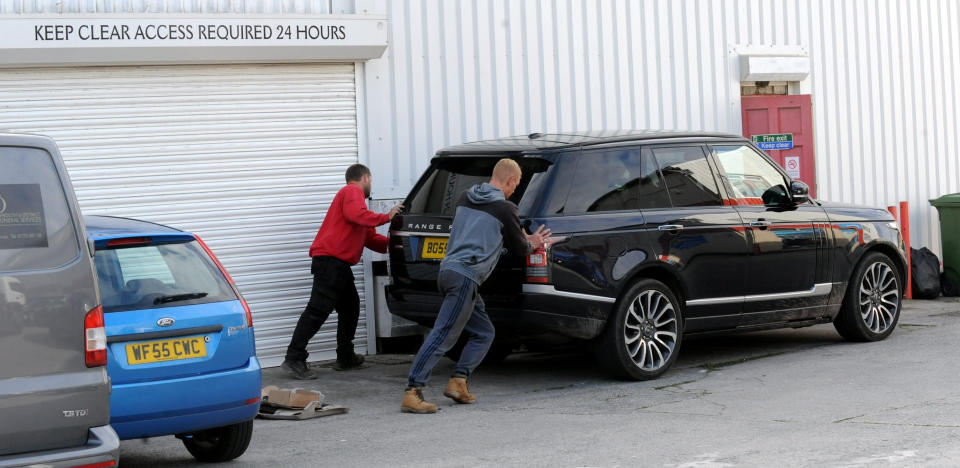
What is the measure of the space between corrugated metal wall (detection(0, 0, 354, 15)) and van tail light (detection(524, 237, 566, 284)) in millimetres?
3933

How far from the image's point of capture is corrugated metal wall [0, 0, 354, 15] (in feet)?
34.4

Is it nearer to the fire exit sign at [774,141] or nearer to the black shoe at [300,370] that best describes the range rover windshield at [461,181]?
the black shoe at [300,370]

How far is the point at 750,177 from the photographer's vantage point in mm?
10359

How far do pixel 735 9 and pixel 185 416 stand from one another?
9.75 meters

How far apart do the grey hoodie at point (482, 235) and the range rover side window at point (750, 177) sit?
7.81 ft

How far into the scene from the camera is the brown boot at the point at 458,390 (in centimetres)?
869

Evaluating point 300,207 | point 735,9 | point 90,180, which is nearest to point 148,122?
point 90,180

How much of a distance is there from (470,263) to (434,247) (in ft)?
3.12

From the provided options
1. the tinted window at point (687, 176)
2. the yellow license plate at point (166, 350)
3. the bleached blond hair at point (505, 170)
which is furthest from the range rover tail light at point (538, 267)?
the yellow license plate at point (166, 350)

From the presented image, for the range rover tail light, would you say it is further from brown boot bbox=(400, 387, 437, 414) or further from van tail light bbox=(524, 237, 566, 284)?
brown boot bbox=(400, 387, 437, 414)

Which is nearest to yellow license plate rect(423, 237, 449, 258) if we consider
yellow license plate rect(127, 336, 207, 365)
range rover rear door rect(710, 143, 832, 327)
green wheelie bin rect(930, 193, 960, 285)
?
range rover rear door rect(710, 143, 832, 327)

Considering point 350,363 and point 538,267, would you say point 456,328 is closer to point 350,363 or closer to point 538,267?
point 538,267

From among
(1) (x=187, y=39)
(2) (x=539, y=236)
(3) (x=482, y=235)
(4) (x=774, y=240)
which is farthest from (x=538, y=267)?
(1) (x=187, y=39)

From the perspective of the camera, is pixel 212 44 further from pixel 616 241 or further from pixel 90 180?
pixel 616 241
